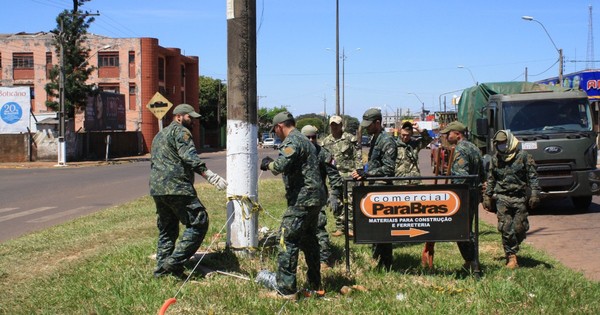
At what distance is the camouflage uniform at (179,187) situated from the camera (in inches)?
257

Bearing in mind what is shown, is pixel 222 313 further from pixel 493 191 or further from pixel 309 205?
pixel 493 191

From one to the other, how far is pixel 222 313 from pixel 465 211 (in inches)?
110

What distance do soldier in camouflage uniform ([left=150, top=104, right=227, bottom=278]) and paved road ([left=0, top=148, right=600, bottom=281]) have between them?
3.52m

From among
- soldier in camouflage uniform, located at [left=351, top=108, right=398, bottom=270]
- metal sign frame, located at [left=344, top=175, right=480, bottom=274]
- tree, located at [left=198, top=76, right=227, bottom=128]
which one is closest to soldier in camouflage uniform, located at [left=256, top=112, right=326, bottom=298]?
metal sign frame, located at [left=344, top=175, right=480, bottom=274]

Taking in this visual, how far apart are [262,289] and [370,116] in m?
2.56

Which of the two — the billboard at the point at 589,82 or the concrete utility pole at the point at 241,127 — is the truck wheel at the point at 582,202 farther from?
the billboard at the point at 589,82

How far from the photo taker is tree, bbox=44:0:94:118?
1537 inches

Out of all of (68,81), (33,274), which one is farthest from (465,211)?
(68,81)

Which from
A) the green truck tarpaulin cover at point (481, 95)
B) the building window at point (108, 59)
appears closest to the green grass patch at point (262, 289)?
the green truck tarpaulin cover at point (481, 95)

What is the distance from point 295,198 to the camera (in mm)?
6133

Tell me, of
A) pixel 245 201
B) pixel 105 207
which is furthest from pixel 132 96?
pixel 245 201

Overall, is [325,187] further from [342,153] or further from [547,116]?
[547,116]

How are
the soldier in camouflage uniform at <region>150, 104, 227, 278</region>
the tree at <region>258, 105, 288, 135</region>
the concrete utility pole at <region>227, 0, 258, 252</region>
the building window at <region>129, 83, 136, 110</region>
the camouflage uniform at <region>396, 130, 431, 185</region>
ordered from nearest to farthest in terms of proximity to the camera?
1. the soldier in camouflage uniform at <region>150, 104, 227, 278</region>
2. the concrete utility pole at <region>227, 0, 258, 252</region>
3. the camouflage uniform at <region>396, 130, 431, 185</region>
4. the building window at <region>129, 83, 136, 110</region>
5. the tree at <region>258, 105, 288, 135</region>

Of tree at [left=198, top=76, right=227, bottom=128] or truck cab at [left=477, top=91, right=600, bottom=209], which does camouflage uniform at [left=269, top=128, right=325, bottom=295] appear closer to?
truck cab at [left=477, top=91, right=600, bottom=209]
